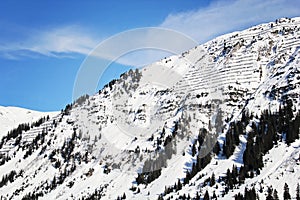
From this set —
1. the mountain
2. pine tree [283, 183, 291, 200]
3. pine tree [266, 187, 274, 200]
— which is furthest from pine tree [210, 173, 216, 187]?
pine tree [283, 183, 291, 200]

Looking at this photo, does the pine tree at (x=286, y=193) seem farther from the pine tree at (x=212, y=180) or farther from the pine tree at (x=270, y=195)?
the pine tree at (x=212, y=180)

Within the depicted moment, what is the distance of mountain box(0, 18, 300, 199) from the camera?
94500 mm

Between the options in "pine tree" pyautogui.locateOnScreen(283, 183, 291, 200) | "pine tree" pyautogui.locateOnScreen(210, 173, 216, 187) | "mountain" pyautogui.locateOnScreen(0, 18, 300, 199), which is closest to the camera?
"pine tree" pyautogui.locateOnScreen(283, 183, 291, 200)

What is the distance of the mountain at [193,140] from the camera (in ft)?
310

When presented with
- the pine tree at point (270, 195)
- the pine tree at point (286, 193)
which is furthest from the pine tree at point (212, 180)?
the pine tree at point (286, 193)

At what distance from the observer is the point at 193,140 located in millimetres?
130250

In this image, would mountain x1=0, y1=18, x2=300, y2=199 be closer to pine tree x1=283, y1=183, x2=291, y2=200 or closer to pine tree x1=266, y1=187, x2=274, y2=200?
pine tree x1=266, y1=187, x2=274, y2=200

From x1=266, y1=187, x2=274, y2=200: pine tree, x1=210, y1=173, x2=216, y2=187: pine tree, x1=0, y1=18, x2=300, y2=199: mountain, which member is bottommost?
x1=266, y1=187, x2=274, y2=200: pine tree

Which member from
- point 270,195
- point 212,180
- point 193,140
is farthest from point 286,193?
point 193,140

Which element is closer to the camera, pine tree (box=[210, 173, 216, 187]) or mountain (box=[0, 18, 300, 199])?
pine tree (box=[210, 173, 216, 187])

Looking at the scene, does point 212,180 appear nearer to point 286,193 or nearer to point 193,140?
point 286,193

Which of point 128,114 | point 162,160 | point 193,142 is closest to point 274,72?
point 193,142

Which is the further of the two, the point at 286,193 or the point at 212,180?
the point at 212,180

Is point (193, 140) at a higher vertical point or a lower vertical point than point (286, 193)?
higher
